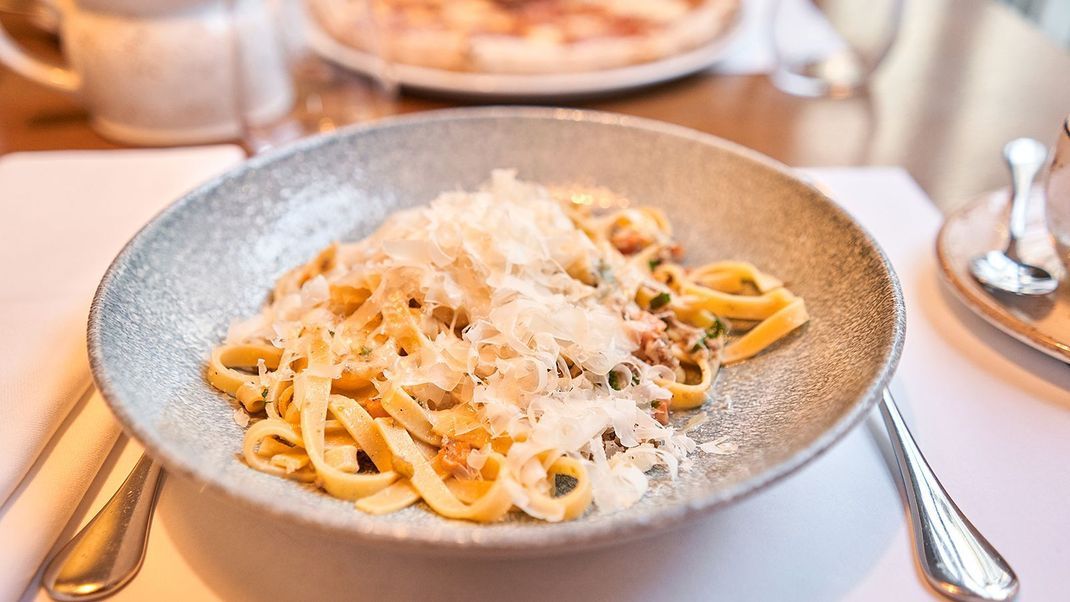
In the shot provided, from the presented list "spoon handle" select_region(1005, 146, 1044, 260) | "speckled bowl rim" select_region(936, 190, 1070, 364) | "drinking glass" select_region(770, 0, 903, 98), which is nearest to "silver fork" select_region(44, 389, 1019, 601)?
"speckled bowl rim" select_region(936, 190, 1070, 364)

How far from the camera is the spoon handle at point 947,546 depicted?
1194 mm

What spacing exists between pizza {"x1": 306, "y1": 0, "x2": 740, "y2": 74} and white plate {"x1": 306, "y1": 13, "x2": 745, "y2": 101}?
0.07 meters

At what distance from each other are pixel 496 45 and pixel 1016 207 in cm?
196

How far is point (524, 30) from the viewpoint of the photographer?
3607 millimetres

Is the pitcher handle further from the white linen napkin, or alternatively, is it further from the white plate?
the white plate

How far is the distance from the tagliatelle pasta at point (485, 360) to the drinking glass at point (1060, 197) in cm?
58

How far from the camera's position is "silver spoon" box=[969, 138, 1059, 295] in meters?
1.75

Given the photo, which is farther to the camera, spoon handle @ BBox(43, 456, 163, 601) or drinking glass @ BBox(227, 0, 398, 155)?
drinking glass @ BBox(227, 0, 398, 155)

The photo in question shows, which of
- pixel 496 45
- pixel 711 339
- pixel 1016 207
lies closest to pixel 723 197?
pixel 711 339

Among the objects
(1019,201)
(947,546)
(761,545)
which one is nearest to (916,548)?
(947,546)

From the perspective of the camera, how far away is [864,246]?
1620 millimetres

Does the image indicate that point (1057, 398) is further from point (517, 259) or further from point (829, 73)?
point (829, 73)

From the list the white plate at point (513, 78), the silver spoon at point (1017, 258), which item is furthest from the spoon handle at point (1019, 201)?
the white plate at point (513, 78)

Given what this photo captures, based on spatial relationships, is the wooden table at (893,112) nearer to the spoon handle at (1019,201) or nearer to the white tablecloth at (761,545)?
the spoon handle at (1019,201)
